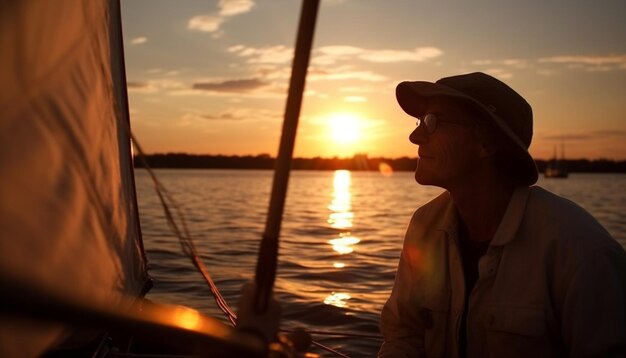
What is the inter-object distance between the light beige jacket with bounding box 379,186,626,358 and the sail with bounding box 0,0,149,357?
1.69m

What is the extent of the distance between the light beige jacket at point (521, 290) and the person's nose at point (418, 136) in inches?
19.3

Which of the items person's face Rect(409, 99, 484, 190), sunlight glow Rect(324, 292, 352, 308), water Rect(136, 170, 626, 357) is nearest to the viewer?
person's face Rect(409, 99, 484, 190)

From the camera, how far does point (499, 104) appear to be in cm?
342

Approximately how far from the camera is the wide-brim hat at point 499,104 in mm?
3338

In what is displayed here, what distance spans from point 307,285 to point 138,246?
741cm

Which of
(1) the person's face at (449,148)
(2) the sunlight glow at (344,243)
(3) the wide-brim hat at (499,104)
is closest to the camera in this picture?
(3) the wide-brim hat at (499,104)

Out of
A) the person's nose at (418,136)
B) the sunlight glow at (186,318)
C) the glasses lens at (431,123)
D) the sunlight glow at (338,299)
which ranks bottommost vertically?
the sunlight glow at (338,299)

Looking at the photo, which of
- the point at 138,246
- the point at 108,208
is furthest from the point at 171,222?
the point at 138,246

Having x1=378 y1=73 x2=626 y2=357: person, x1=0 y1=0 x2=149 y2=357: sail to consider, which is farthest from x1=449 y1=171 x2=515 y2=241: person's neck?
x1=0 y1=0 x2=149 y2=357: sail

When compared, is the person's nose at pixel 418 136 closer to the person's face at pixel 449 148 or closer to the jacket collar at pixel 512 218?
the person's face at pixel 449 148

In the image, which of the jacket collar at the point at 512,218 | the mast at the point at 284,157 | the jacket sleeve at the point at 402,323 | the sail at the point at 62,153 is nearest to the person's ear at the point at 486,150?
the jacket collar at the point at 512,218

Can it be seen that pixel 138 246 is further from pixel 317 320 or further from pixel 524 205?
pixel 317 320

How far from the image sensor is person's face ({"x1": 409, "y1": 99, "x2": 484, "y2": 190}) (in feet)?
11.5

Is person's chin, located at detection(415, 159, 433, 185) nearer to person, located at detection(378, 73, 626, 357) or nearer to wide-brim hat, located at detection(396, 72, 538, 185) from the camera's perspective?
person, located at detection(378, 73, 626, 357)
